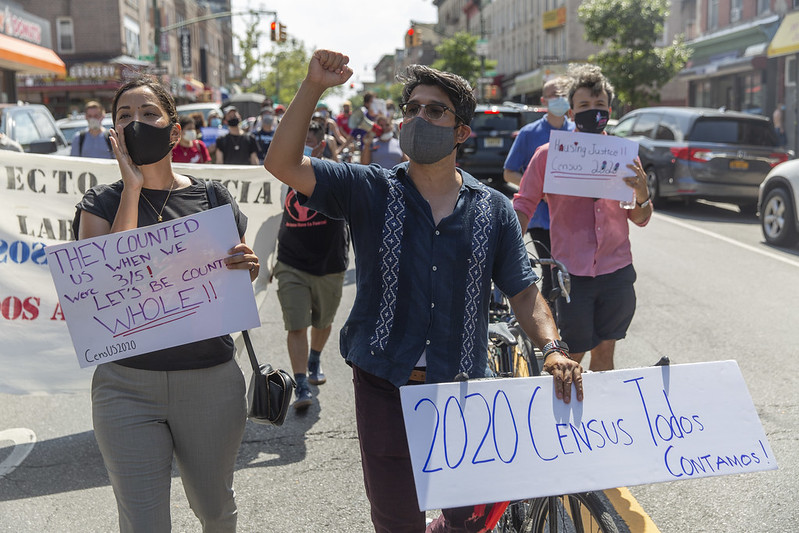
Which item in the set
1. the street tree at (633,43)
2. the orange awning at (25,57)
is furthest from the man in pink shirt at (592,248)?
the street tree at (633,43)

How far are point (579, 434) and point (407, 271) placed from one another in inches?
28.2

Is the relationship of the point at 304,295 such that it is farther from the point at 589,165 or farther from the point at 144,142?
the point at 144,142

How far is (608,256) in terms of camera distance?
448 centimetres

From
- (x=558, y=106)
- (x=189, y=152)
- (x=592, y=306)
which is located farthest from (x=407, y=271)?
(x=189, y=152)

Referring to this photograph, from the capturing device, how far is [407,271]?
2.67m

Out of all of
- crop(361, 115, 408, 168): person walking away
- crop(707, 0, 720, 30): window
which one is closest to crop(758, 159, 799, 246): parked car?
crop(361, 115, 408, 168): person walking away

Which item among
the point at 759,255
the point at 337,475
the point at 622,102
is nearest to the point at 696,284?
the point at 759,255

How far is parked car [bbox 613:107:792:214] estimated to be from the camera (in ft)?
47.1

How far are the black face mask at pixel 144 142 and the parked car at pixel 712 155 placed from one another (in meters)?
12.8

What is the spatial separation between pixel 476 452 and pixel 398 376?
1.49 ft

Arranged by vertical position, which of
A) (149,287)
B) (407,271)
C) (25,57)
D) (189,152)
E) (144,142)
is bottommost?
(149,287)

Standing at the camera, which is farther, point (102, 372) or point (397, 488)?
point (102, 372)

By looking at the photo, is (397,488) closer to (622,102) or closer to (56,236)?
(56,236)

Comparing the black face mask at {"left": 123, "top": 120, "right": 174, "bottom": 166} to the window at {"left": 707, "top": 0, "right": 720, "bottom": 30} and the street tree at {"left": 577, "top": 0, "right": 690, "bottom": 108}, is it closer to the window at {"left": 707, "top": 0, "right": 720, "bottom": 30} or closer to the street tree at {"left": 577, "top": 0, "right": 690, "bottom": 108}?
the street tree at {"left": 577, "top": 0, "right": 690, "bottom": 108}
